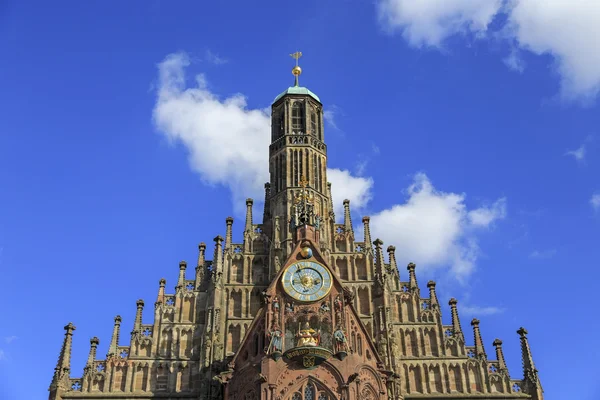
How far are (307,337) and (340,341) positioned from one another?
202 centimetres

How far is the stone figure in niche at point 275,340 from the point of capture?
4778 centimetres

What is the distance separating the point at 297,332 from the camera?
49.0 meters

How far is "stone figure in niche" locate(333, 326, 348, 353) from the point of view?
48156 millimetres

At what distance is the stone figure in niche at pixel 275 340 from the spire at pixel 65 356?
45.2ft

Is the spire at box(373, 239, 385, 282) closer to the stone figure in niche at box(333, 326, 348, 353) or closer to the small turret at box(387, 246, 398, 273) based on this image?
the small turret at box(387, 246, 398, 273)

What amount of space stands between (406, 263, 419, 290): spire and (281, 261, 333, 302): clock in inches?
319

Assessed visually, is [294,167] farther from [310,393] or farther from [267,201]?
[310,393]

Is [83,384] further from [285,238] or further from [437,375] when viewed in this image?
[437,375]

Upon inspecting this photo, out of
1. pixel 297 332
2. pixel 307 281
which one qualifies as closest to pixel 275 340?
pixel 297 332

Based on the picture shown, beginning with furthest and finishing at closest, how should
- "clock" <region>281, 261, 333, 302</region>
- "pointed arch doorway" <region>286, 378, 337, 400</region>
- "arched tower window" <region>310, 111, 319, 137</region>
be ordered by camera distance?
"arched tower window" <region>310, 111, 319, 137</region> < "clock" <region>281, 261, 333, 302</region> < "pointed arch doorway" <region>286, 378, 337, 400</region>

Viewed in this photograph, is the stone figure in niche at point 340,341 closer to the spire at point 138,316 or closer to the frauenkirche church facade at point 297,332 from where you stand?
the frauenkirche church facade at point 297,332

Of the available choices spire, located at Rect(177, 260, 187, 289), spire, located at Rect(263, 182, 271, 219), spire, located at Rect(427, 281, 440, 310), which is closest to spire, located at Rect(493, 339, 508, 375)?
spire, located at Rect(427, 281, 440, 310)

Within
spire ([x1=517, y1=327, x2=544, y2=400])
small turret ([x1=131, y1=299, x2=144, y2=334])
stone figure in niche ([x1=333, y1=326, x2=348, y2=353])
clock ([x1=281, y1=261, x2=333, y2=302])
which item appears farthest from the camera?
small turret ([x1=131, y1=299, x2=144, y2=334])

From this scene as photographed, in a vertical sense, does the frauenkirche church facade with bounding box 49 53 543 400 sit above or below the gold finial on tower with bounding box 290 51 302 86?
below
